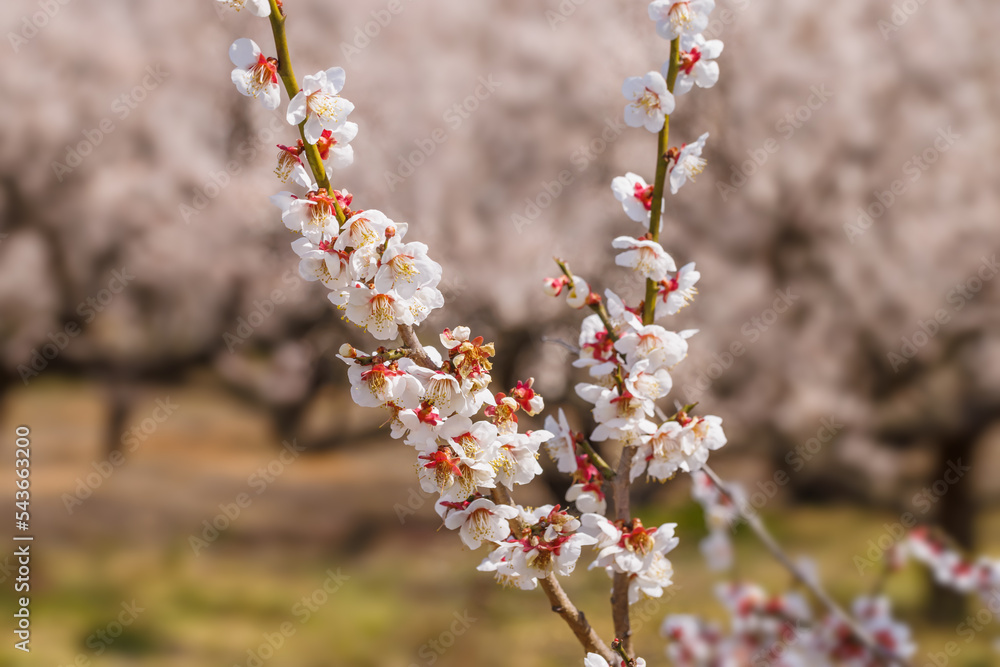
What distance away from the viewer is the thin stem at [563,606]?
60 centimetres

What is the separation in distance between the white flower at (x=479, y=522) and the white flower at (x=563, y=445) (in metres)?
0.10

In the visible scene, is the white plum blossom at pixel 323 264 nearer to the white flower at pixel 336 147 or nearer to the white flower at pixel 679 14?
the white flower at pixel 336 147

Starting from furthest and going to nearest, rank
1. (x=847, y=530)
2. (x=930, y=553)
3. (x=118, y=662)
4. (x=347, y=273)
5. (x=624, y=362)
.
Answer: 1. (x=847, y=530)
2. (x=118, y=662)
3. (x=930, y=553)
4. (x=624, y=362)
5. (x=347, y=273)

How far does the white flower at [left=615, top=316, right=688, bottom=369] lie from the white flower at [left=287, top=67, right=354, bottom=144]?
11.3 inches

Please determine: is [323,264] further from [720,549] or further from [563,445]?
[720,549]

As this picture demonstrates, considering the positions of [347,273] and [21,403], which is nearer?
[347,273]

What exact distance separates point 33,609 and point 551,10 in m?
3.81

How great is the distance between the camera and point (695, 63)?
66cm

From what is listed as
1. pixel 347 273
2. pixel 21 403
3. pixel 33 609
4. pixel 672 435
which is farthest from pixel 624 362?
pixel 21 403

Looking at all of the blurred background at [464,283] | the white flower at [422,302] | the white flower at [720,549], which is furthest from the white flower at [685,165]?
the blurred background at [464,283]

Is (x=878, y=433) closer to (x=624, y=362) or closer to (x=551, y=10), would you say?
(x=551, y=10)

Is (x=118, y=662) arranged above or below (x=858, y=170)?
below

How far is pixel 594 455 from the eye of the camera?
2.22 ft

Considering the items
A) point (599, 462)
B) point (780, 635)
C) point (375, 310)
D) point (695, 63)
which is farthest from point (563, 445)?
point (780, 635)
